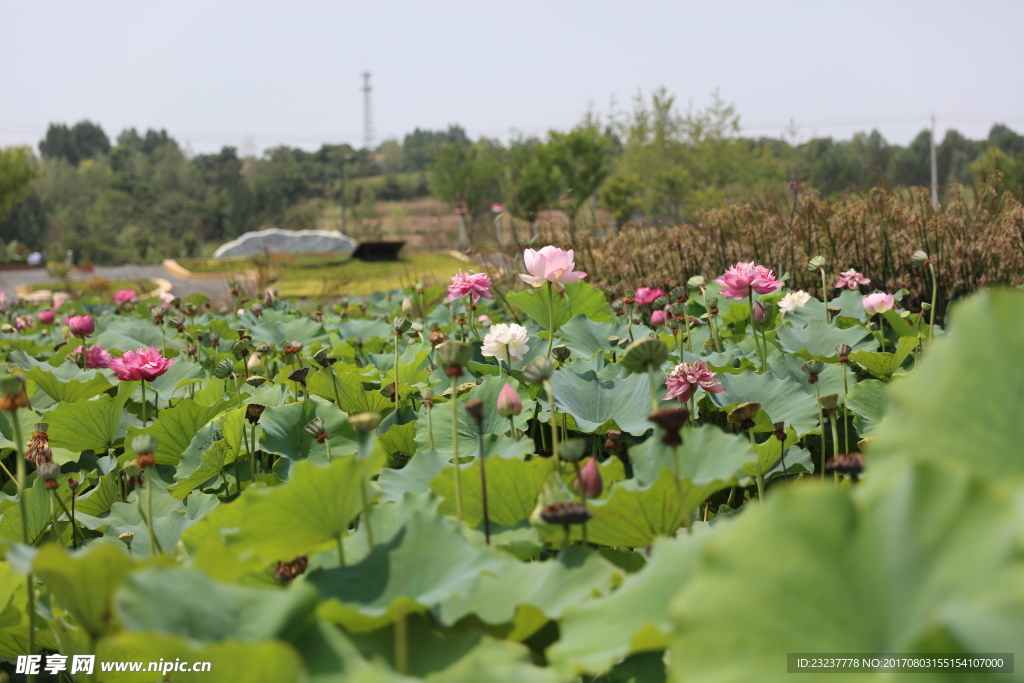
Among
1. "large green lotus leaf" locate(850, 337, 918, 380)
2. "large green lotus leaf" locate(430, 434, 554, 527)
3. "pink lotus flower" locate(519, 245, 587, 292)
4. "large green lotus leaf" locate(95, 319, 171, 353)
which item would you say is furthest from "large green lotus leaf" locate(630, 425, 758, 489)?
"large green lotus leaf" locate(95, 319, 171, 353)

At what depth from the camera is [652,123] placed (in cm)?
2984

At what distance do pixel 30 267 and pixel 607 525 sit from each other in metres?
29.9

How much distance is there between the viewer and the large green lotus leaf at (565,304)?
192 centimetres

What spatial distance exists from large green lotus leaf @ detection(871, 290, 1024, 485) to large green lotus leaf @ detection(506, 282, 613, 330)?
1350 mm

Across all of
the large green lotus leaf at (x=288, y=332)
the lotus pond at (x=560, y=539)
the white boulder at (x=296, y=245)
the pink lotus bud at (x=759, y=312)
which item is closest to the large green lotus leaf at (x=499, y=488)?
the lotus pond at (x=560, y=539)

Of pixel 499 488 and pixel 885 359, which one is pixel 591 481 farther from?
pixel 885 359

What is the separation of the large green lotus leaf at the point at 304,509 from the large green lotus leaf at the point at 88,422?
1.03m

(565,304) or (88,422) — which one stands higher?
(565,304)

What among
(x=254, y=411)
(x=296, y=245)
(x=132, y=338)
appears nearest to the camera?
(x=254, y=411)

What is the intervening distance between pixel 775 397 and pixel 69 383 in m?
1.74

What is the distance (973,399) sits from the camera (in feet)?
1.78

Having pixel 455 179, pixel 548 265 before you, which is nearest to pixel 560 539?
pixel 548 265

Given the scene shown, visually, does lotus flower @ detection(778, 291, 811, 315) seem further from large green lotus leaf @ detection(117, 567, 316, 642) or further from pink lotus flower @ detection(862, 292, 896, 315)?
large green lotus leaf @ detection(117, 567, 316, 642)

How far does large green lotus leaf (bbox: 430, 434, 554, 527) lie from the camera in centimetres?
92
